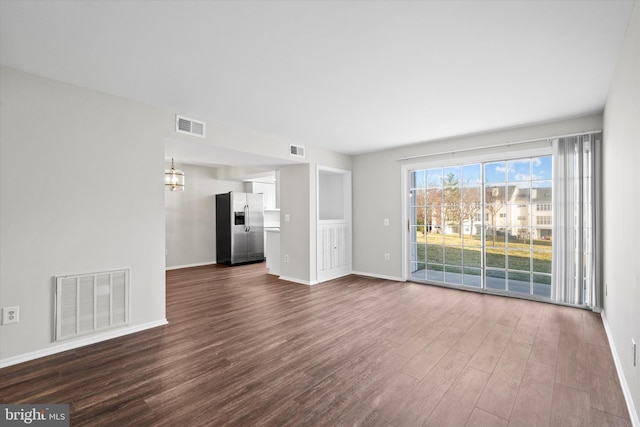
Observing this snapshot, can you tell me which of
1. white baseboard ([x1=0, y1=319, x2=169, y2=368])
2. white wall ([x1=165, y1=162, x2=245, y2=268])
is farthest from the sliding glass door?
white wall ([x1=165, y1=162, x2=245, y2=268])

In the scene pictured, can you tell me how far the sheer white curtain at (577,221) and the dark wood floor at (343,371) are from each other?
0.99ft

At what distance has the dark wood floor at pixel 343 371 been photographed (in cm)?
186

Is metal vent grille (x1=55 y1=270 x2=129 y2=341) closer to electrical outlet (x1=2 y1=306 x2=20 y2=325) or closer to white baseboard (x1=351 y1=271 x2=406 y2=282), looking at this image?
electrical outlet (x1=2 y1=306 x2=20 y2=325)

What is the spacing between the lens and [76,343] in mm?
2805

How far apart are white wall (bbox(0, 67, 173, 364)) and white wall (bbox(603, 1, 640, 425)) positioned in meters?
4.08

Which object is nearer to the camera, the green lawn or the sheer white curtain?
the sheer white curtain

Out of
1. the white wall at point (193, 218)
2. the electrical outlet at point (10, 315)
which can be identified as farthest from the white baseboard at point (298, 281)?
the electrical outlet at point (10, 315)

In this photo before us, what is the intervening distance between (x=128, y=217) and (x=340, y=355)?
8.51 feet

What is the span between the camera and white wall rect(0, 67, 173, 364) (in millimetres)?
2510

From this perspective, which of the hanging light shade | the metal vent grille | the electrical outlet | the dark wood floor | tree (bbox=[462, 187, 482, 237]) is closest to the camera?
the dark wood floor

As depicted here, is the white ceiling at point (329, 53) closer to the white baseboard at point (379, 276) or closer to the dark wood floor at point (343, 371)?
the dark wood floor at point (343, 371)

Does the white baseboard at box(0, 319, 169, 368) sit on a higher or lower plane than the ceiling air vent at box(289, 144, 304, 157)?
lower

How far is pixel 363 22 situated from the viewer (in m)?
1.93

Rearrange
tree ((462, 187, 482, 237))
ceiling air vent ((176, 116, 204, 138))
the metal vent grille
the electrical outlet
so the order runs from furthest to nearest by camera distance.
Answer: tree ((462, 187, 482, 237)) → ceiling air vent ((176, 116, 204, 138)) → the metal vent grille → the electrical outlet
